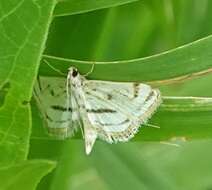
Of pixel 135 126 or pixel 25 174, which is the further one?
pixel 135 126

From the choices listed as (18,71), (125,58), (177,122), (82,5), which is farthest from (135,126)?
(125,58)

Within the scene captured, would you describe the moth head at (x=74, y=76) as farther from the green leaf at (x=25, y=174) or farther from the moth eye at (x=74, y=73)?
the green leaf at (x=25, y=174)

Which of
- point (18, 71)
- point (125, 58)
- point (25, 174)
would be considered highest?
point (125, 58)

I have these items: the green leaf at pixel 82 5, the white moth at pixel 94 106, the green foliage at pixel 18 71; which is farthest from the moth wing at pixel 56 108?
the green foliage at pixel 18 71

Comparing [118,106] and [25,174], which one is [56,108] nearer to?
[118,106]

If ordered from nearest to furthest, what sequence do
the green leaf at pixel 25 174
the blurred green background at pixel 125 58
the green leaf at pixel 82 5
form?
the green leaf at pixel 25 174
the green leaf at pixel 82 5
the blurred green background at pixel 125 58

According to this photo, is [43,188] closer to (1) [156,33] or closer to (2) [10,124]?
(2) [10,124]
